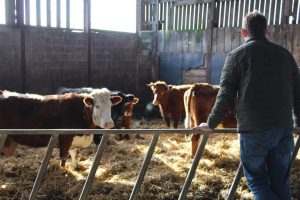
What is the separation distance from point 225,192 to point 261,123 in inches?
86.0

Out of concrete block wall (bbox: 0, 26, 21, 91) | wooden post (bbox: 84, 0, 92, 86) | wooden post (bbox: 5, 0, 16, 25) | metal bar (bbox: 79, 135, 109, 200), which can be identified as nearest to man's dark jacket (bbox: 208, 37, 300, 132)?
metal bar (bbox: 79, 135, 109, 200)

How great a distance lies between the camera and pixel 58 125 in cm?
553

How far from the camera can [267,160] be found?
2861 millimetres

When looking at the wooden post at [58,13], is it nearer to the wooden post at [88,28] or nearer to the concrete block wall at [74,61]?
the concrete block wall at [74,61]

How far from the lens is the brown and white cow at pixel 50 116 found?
5.46 meters

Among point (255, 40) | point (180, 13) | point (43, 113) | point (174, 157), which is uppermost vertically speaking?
point (180, 13)

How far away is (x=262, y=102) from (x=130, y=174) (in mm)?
3071

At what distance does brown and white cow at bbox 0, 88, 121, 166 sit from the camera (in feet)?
17.9

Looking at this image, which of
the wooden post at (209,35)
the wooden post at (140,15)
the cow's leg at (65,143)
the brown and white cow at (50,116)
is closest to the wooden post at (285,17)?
the wooden post at (209,35)

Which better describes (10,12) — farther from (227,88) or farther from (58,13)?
(227,88)

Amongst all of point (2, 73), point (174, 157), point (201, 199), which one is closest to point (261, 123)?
point (201, 199)

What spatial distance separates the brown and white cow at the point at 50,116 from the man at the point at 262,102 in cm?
301

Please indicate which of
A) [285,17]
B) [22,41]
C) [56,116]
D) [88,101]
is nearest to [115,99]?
[88,101]

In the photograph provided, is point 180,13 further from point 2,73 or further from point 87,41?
point 2,73
